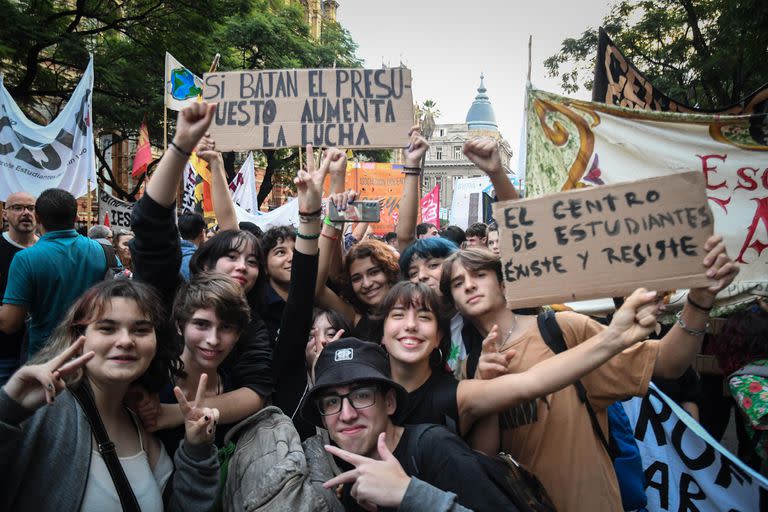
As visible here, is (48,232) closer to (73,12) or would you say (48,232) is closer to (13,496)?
(13,496)

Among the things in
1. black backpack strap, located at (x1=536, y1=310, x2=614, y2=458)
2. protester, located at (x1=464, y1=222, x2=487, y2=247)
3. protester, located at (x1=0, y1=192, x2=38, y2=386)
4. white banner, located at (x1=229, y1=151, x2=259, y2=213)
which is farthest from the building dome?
black backpack strap, located at (x1=536, y1=310, x2=614, y2=458)

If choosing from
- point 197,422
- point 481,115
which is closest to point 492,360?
point 197,422

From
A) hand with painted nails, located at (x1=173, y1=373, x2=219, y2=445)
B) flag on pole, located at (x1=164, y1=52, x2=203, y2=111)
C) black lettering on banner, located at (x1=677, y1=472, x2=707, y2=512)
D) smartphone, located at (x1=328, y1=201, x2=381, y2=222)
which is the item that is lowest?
black lettering on banner, located at (x1=677, y1=472, x2=707, y2=512)

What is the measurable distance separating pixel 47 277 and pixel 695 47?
12284 millimetres

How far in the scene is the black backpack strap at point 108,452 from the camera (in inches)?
74.3

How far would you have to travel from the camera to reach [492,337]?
7.51 ft

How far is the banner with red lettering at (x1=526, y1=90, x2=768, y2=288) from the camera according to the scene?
10.9 feet

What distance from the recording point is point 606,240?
2268mm

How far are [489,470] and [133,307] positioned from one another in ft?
4.43

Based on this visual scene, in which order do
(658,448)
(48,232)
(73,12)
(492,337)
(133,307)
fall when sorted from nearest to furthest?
(133,307)
(492,337)
(658,448)
(48,232)
(73,12)

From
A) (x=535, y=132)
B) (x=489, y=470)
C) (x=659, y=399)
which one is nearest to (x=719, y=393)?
(x=659, y=399)

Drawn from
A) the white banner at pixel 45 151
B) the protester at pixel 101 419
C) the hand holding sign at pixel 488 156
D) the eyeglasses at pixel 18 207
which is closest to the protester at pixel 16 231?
the eyeglasses at pixel 18 207

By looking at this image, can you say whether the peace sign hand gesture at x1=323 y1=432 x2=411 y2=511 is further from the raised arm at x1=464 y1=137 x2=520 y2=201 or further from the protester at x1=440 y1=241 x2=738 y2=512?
the raised arm at x1=464 y1=137 x2=520 y2=201

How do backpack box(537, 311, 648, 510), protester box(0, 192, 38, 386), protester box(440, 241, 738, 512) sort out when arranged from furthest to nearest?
protester box(0, 192, 38, 386), backpack box(537, 311, 648, 510), protester box(440, 241, 738, 512)
